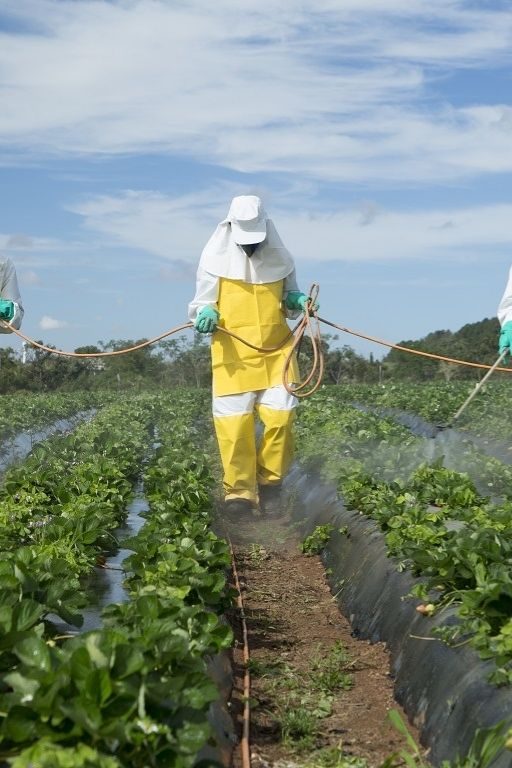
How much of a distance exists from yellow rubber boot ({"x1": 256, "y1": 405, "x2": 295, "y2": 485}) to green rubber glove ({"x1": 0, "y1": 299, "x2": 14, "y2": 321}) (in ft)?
6.67

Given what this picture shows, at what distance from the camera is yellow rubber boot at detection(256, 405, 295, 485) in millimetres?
8664

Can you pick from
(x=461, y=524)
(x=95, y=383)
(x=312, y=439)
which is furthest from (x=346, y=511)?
(x=95, y=383)

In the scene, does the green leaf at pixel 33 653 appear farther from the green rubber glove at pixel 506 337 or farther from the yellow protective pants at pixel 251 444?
the yellow protective pants at pixel 251 444

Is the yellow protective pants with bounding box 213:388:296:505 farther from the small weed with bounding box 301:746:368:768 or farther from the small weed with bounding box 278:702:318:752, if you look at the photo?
the small weed with bounding box 301:746:368:768

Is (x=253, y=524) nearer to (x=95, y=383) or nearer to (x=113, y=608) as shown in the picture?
(x=113, y=608)

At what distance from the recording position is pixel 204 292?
8.59m

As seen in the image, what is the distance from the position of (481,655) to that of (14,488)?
14.0 feet

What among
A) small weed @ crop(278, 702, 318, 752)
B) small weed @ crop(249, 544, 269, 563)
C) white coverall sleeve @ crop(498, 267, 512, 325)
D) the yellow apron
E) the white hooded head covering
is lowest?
small weed @ crop(249, 544, 269, 563)

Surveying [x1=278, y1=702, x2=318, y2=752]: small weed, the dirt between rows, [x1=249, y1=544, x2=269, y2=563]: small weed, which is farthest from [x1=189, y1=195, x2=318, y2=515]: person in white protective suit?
[x1=278, y1=702, x2=318, y2=752]: small weed

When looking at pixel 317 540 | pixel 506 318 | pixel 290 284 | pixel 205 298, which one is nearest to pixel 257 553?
pixel 317 540

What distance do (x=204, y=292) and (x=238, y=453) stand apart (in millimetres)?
1265

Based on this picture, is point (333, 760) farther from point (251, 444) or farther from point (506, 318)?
point (251, 444)

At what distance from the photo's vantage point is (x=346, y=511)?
7.72 meters

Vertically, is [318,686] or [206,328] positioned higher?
[206,328]
